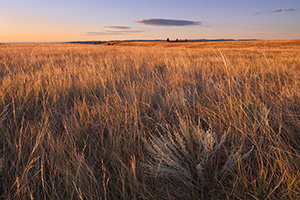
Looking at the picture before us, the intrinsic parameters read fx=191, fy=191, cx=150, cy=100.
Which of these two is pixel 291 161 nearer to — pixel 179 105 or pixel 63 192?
pixel 179 105

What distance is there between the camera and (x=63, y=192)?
0.89 m

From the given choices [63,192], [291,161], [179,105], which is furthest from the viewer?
[179,105]

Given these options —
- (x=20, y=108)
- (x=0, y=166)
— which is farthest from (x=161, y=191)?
(x=20, y=108)

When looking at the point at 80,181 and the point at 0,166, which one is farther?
the point at 0,166

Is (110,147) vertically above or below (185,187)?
above

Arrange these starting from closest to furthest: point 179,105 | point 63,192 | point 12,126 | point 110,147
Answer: point 63,192
point 110,147
point 12,126
point 179,105

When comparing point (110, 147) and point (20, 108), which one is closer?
point (110, 147)

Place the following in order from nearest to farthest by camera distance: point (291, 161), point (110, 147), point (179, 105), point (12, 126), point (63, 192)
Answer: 1. point (63, 192)
2. point (291, 161)
3. point (110, 147)
4. point (12, 126)
5. point (179, 105)

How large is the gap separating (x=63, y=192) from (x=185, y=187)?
1.93ft

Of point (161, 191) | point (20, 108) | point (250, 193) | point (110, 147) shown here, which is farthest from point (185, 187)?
point (20, 108)

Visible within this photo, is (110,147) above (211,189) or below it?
above

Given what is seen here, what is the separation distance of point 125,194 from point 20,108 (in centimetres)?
153

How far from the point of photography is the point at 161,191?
934 mm

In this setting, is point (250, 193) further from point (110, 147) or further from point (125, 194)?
point (110, 147)
